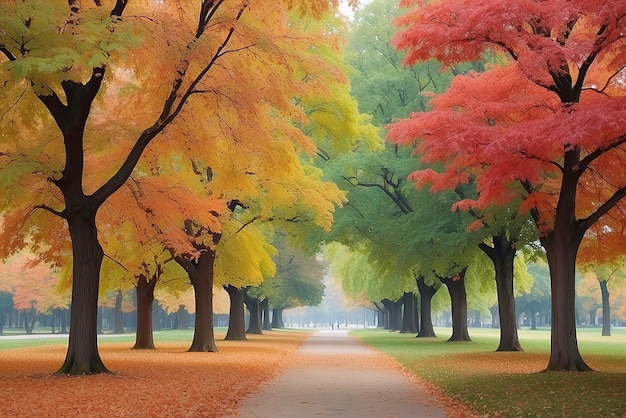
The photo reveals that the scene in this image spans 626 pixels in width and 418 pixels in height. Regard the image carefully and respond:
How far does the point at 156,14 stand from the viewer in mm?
16812

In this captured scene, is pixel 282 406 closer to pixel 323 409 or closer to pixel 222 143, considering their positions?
pixel 323 409

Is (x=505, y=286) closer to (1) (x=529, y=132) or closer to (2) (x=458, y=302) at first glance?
(2) (x=458, y=302)

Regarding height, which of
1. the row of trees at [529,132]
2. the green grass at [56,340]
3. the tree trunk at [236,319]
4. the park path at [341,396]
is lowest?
the green grass at [56,340]

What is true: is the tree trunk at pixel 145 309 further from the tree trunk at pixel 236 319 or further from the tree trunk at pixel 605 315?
the tree trunk at pixel 605 315

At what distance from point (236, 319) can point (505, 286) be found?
21678mm

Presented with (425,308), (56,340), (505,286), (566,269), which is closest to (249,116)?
(566,269)

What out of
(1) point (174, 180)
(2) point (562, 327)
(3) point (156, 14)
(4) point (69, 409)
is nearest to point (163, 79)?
(3) point (156, 14)

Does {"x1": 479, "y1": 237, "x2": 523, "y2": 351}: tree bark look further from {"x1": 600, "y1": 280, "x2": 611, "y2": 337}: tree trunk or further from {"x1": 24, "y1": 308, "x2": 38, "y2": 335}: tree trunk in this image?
{"x1": 24, "y1": 308, "x2": 38, "y2": 335}: tree trunk

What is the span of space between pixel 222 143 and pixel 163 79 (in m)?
3.81

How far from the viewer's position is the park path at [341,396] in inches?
463

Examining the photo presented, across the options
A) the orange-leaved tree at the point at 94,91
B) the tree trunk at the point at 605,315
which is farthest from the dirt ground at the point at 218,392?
the tree trunk at the point at 605,315

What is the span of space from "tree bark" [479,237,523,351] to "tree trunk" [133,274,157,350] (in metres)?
16.1

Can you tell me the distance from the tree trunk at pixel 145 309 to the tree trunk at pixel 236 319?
36.3 feet

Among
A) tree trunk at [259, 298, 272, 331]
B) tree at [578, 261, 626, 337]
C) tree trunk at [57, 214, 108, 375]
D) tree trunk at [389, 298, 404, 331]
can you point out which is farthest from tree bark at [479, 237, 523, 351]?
tree trunk at [389, 298, 404, 331]
